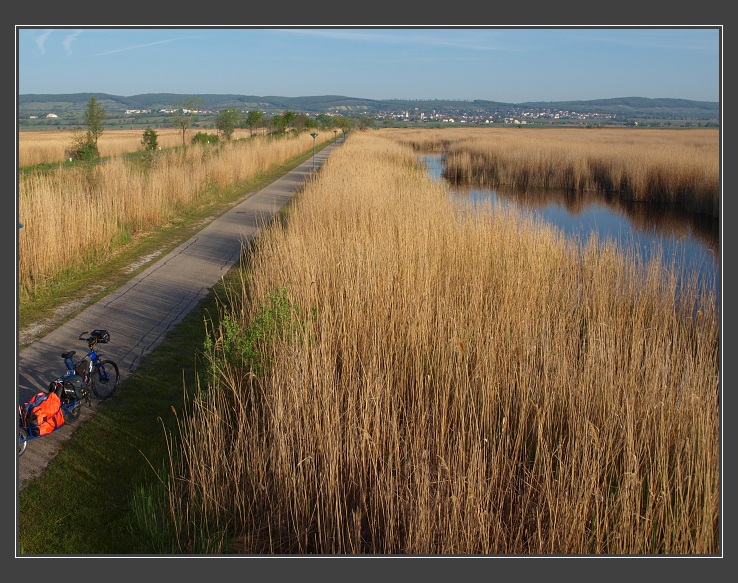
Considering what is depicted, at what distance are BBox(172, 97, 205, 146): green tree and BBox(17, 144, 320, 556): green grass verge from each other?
24.8 meters

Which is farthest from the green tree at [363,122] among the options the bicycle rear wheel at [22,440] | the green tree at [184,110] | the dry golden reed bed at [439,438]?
the bicycle rear wheel at [22,440]

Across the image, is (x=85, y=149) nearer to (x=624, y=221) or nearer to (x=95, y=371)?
(x=624, y=221)

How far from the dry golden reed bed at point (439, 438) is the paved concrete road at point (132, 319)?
2.91 ft

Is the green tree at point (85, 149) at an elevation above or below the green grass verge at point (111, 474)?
above

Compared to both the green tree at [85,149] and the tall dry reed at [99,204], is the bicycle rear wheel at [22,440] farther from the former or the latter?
the green tree at [85,149]

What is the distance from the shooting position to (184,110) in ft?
95.6

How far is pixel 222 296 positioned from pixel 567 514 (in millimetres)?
5645

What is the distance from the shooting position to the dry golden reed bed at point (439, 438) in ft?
10.3

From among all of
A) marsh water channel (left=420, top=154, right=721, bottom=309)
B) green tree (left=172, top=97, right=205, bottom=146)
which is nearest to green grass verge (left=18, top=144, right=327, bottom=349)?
marsh water channel (left=420, top=154, right=721, bottom=309)

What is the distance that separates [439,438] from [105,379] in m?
2.62

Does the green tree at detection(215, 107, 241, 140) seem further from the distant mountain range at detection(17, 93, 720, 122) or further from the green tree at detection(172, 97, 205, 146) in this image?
the distant mountain range at detection(17, 93, 720, 122)

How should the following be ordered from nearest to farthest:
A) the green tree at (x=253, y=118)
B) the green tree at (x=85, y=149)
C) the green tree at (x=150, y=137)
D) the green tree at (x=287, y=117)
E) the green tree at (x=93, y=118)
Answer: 1. the green tree at (x=85, y=149)
2. the green tree at (x=93, y=118)
3. the green tree at (x=150, y=137)
4. the green tree at (x=253, y=118)
5. the green tree at (x=287, y=117)

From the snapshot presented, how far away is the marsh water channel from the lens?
12750mm

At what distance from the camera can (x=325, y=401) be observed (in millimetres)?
3775
